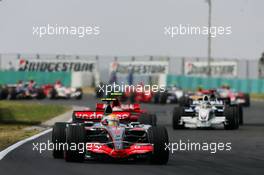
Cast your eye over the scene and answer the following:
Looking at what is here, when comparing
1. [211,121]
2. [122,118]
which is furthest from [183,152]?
[211,121]

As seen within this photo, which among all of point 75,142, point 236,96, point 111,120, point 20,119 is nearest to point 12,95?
point 236,96

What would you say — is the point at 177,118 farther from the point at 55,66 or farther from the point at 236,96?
the point at 55,66

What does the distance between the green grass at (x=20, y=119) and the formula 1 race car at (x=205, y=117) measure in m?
4.28

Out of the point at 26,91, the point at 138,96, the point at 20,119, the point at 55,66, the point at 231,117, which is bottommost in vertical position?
the point at 20,119

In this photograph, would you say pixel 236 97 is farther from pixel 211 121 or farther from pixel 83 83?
pixel 83 83

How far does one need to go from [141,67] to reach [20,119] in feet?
160

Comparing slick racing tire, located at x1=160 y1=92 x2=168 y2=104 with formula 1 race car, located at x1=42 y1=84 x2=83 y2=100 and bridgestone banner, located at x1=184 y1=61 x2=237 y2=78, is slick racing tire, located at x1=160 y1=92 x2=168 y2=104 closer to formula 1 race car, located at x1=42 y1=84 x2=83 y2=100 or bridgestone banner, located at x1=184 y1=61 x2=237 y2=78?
formula 1 race car, located at x1=42 y1=84 x2=83 y2=100

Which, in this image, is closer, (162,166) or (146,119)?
(162,166)

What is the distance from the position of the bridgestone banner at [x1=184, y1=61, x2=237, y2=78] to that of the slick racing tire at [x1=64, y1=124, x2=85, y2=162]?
67.8 metres

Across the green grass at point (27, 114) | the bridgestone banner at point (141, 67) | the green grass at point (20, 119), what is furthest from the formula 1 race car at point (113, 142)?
the bridgestone banner at point (141, 67)

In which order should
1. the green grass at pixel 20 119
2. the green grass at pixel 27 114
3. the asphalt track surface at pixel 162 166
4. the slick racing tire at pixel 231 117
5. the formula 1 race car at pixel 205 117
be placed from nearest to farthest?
the asphalt track surface at pixel 162 166
the green grass at pixel 20 119
the slick racing tire at pixel 231 117
the formula 1 race car at pixel 205 117
the green grass at pixel 27 114

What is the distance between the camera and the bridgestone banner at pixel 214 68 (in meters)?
83.6

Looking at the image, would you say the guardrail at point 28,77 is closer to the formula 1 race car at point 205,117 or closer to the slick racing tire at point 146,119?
the formula 1 race car at point 205,117

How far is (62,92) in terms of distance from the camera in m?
61.2
